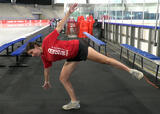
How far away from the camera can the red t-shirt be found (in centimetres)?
278

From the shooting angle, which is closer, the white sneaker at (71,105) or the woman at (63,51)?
the woman at (63,51)

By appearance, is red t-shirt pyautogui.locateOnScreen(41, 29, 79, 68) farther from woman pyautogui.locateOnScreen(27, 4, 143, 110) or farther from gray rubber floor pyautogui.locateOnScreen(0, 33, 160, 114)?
gray rubber floor pyautogui.locateOnScreen(0, 33, 160, 114)

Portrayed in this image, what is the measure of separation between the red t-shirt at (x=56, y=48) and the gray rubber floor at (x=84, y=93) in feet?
3.49

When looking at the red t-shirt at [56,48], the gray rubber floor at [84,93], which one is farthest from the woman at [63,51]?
the gray rubber floor at [84,93]

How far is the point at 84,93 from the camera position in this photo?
13.7 ft

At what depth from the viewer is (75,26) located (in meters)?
15.7

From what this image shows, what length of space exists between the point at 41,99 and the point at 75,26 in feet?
40.3

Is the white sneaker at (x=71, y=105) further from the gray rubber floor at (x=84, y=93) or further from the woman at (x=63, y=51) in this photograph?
the woman at (x=63, y=51)

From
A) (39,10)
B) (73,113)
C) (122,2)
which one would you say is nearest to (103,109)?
(73,113)

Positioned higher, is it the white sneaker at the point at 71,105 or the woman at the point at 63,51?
the woman at the point at 63,51

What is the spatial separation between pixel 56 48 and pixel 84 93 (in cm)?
172

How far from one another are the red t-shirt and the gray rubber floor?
106 cm

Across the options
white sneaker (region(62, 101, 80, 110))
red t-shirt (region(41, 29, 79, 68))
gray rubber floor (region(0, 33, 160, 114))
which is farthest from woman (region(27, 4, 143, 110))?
gray rubber floor (region(0, 33, 160, 114))

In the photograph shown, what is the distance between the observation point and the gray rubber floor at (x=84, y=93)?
11.3 feet
